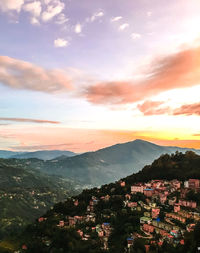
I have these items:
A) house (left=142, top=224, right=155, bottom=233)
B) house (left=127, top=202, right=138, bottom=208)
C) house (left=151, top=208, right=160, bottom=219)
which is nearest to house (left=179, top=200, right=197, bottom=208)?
house (left=151, top=208, right=160, bottom=219)

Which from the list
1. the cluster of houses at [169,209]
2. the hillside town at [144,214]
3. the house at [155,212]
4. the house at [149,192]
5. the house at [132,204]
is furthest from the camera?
the house at [149,192]

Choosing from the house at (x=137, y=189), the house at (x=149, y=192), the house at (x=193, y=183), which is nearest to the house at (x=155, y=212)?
the house at (x=149, y=192)

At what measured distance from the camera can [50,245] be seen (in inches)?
1766

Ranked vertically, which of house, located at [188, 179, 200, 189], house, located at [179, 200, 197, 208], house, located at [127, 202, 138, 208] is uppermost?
house, located at [188, 179, 200, 189]

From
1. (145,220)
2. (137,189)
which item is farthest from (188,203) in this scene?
(137,189)

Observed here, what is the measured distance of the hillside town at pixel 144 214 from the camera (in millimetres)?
43031

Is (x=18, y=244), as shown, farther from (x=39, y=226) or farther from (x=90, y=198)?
(x=90, y=198)

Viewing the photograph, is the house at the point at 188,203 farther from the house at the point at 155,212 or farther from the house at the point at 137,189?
the house at the point at 137,189

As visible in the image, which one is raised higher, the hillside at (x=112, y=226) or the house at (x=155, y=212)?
the house at (x=155, y=212)

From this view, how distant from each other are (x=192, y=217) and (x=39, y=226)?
32952 millimetres

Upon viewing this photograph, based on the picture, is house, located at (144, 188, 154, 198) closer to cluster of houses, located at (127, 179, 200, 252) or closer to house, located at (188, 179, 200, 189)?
cluster of houses, located at (127, 179, 200, 252)

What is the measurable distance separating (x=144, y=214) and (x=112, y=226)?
7658 millimetres

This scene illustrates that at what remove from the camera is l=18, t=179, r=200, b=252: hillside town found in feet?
141

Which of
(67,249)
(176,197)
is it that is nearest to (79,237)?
(67,249)
